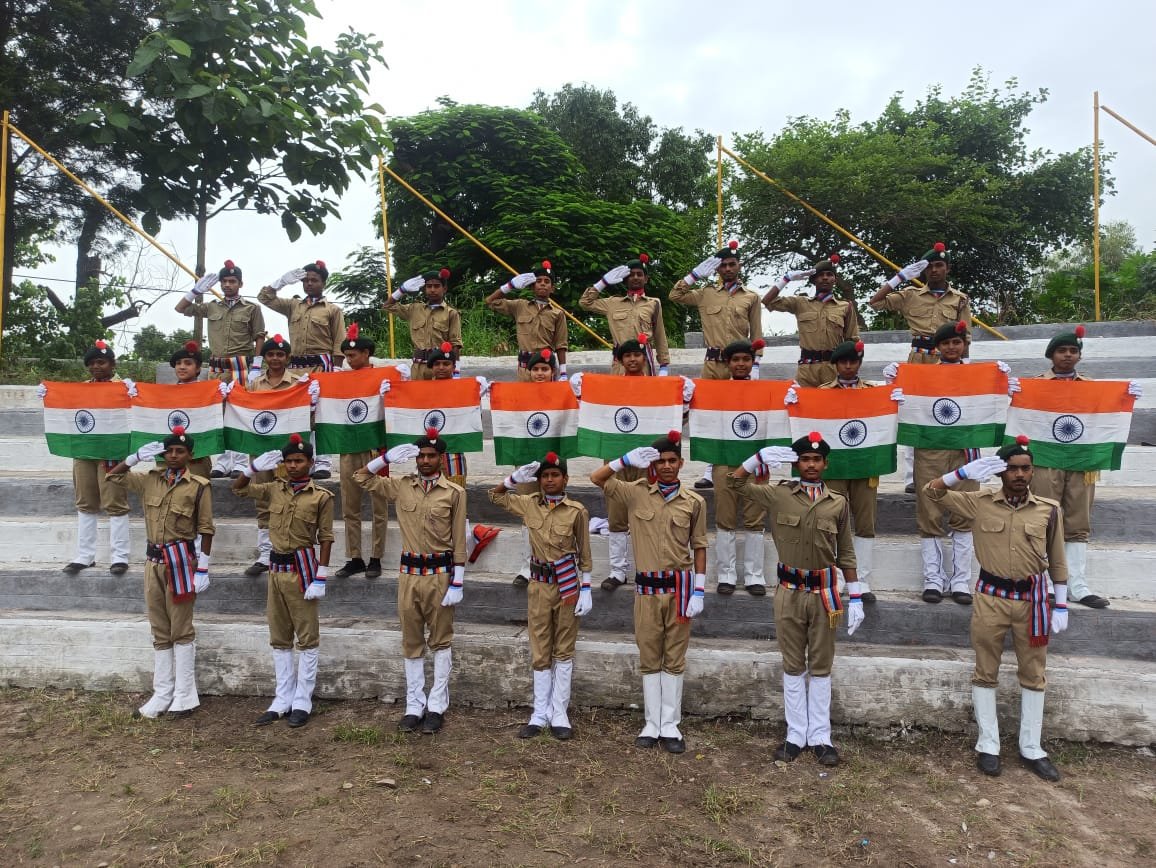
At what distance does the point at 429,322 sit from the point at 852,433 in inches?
185

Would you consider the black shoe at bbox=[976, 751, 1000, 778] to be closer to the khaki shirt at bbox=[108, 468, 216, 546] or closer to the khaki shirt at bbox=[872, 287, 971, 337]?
the khaki shirt at bbox=[872, 287, 971, 337]

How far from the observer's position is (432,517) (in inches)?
240

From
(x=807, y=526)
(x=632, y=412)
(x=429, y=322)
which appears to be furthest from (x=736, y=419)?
(x=429, y=322)

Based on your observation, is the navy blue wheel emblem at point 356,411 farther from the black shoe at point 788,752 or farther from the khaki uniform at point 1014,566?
the khaki uniform at point 1014,566

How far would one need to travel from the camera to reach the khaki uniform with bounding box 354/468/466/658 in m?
6.05

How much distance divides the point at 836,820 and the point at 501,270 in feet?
59.7

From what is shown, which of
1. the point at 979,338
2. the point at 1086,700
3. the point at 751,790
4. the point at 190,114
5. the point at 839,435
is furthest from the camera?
the point at 979,338

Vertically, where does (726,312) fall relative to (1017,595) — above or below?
above

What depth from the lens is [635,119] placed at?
101ft

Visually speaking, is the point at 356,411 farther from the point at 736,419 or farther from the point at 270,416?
the point at 736,419

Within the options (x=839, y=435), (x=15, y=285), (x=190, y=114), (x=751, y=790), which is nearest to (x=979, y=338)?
(x=839, y=435)

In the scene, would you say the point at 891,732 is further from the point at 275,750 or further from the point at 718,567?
the point at 275,750

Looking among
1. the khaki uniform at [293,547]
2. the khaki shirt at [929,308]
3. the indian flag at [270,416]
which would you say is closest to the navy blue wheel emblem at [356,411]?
the indian flag at [270,416]

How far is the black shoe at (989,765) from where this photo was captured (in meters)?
5.27
